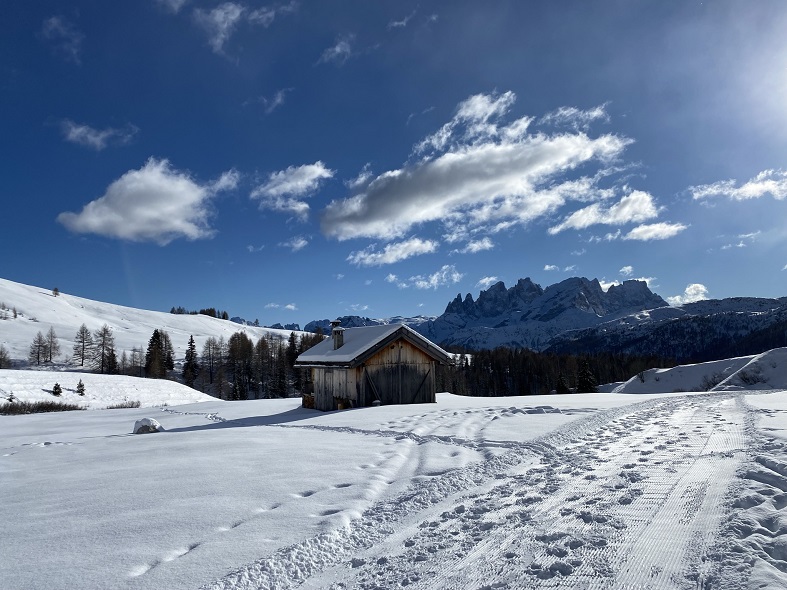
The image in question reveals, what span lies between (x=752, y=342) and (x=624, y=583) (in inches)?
8954

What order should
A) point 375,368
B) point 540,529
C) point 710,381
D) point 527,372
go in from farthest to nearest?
point 527,372, point 710,381, point 375,368, point 540,529

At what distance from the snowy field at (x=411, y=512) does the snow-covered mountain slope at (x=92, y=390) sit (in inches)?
1167

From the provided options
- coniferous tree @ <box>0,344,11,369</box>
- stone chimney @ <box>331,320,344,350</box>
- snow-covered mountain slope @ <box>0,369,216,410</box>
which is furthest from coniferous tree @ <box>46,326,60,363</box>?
stone chimney @ <box>331,320,344,350</box>

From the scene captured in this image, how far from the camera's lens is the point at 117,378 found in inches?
1700

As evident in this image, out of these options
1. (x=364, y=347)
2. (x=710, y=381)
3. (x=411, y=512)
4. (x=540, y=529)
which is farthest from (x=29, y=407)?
(x=710, y=381)

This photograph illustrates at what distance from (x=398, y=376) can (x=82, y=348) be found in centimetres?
9121

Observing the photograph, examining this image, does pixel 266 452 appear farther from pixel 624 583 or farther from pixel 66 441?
pixel 66 441

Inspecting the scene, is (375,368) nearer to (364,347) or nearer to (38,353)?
(364,347)

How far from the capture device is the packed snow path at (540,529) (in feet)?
12.7

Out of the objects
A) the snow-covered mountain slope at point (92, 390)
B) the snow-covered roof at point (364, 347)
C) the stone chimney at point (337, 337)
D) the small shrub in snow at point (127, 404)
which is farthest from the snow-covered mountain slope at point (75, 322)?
the stone chimney at point (337, 337)

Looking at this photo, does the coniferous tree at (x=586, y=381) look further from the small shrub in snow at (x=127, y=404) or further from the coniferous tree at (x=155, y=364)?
the coniferous tree at (x=155, y=364)

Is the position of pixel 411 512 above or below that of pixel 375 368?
below

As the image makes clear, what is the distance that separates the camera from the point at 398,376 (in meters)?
21.8

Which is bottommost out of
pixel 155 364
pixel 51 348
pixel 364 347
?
pixel 364 347
